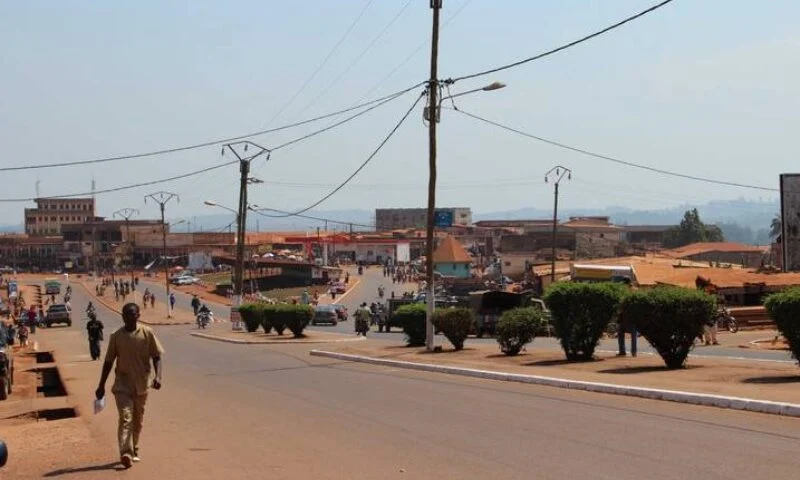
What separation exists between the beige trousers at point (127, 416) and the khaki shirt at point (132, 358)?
65 millimetres

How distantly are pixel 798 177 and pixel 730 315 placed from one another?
828 cm

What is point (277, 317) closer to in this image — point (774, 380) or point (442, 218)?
point (442, 218)

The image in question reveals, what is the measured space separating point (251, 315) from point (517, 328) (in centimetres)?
2768

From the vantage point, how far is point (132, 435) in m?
10.9

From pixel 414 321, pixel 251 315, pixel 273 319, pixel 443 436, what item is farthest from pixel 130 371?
pixel 251 315

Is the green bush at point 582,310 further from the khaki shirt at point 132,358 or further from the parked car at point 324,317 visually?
the parked car at point 324,317

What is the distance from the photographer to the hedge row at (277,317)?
147 ft

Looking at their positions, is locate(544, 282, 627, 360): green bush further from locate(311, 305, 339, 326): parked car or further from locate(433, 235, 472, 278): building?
locate(433, 235, 472, 278): building

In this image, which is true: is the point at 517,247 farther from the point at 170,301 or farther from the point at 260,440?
the point at 260,440

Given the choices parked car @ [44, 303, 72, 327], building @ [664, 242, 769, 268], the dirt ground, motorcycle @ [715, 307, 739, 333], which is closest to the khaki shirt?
the dirt ground

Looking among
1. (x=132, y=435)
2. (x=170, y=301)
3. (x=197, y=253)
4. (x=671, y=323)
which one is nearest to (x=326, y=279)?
(x=170, y=301)

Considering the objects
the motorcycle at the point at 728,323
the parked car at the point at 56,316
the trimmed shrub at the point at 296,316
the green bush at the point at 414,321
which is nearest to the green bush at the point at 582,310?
the green bush at the point at 414,321

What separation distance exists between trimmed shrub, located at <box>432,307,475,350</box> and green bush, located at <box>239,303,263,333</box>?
21.6 m

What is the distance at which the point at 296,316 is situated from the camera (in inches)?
1773
